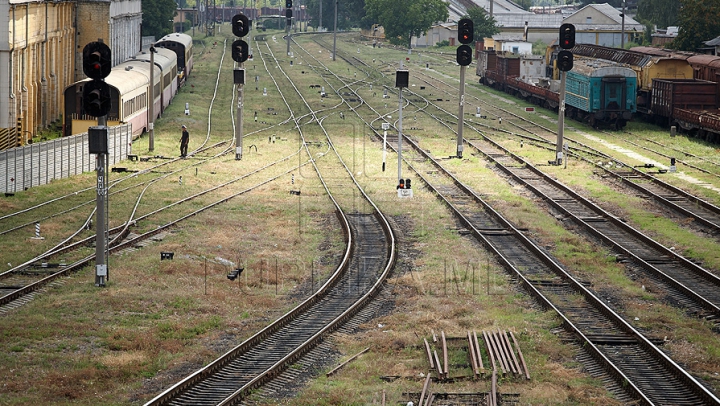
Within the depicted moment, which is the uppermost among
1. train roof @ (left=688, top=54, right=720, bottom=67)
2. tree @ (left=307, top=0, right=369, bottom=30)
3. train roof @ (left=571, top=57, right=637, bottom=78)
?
tree @ (left=307, top=0, right=369, bottom=30)

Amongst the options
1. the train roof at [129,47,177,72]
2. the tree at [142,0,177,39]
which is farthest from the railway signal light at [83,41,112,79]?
the tree at [142,0,177,39]

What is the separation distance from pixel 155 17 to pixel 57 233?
71455mm

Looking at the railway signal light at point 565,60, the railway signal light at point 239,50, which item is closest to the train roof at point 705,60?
the railway signal light at point 565,60

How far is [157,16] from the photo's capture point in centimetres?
9431

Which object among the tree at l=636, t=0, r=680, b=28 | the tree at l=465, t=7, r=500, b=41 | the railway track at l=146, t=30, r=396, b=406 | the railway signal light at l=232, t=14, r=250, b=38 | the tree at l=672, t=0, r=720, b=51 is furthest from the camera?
the tree at l=636, t=0, r=680, b=28

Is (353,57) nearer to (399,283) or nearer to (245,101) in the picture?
(245,101)

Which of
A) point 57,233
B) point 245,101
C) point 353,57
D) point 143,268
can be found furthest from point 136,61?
point 353,57

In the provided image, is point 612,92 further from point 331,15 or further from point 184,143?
point 331,15

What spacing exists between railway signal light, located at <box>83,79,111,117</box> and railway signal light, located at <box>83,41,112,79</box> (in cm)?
17

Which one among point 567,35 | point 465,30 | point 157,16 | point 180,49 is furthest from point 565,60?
point 157,16

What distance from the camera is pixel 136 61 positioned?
174ft

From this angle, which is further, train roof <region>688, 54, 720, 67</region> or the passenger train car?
the passenger train car

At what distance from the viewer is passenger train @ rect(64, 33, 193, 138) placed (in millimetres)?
40938

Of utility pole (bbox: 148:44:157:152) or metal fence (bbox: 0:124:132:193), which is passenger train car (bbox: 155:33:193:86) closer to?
utility pole (bbox: 148:44:157:152)
